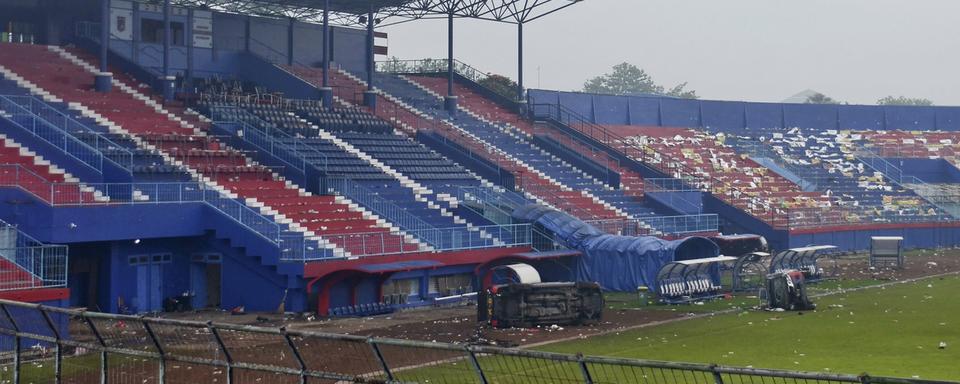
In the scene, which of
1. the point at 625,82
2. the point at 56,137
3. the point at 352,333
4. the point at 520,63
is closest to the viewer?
the point at 352,333

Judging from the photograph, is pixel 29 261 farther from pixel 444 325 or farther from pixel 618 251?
pixel 618 251

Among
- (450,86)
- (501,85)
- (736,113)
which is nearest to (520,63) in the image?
(450,86)

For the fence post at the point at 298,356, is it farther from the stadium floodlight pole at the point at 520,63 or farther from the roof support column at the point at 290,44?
the stadium floodlight pole at the point at 520,63

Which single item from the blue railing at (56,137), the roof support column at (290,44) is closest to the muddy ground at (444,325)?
the blue railing at (56,137)

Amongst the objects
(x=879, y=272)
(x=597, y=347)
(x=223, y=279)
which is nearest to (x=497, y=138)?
Result: (x=879, y=272)

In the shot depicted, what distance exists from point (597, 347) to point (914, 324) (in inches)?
302

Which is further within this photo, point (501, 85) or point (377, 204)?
point (501, 85)

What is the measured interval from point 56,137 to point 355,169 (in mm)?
11569

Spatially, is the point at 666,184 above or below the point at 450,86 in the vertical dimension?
below

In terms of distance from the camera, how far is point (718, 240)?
4438 cm

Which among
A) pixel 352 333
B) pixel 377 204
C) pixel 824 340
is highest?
pixel 377 204

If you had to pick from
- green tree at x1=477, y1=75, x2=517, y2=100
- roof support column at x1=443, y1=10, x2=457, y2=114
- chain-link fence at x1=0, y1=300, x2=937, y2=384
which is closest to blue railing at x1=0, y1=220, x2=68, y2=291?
chain-link fence at x1=0, y1=300, x2=937, y2=384

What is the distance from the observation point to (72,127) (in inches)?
1554

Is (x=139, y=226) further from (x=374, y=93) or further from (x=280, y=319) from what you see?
(x=374, y=93)
